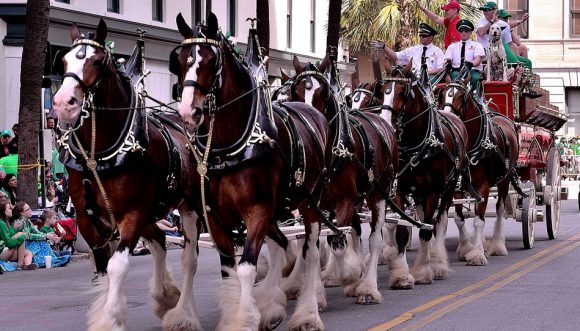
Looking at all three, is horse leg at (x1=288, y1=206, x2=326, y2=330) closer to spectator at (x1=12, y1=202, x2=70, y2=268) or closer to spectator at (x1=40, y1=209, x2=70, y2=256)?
spectator at (x1=12, y1=202, x2=70, y2=268)

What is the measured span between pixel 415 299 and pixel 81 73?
4.80 m

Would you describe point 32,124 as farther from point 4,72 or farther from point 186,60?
point 186,60

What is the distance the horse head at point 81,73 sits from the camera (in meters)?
9.61

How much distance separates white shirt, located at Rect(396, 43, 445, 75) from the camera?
17.8 m

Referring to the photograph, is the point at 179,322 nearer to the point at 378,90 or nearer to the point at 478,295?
the point at 478,295

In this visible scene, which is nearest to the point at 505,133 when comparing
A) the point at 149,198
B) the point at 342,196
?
the point at 342,196

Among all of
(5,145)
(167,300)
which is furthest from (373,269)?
(5,145)

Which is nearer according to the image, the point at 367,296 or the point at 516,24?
the point at 367,296

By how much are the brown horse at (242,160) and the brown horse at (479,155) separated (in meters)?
6.51

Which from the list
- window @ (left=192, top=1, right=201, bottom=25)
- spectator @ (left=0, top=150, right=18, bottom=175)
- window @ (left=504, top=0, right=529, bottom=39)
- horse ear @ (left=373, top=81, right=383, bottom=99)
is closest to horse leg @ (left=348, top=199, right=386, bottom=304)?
horse ear @ (left=373, top=81, right=383, bottom=99)

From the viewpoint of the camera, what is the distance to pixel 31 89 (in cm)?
2034

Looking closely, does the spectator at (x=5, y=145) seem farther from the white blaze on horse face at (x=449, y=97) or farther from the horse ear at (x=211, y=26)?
the horse ear at (x=211, y=26)

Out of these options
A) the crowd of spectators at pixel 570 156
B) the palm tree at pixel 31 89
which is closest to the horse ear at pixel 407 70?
the palm tree at pixel 31 89

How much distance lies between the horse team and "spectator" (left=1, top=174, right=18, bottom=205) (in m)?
8.65
